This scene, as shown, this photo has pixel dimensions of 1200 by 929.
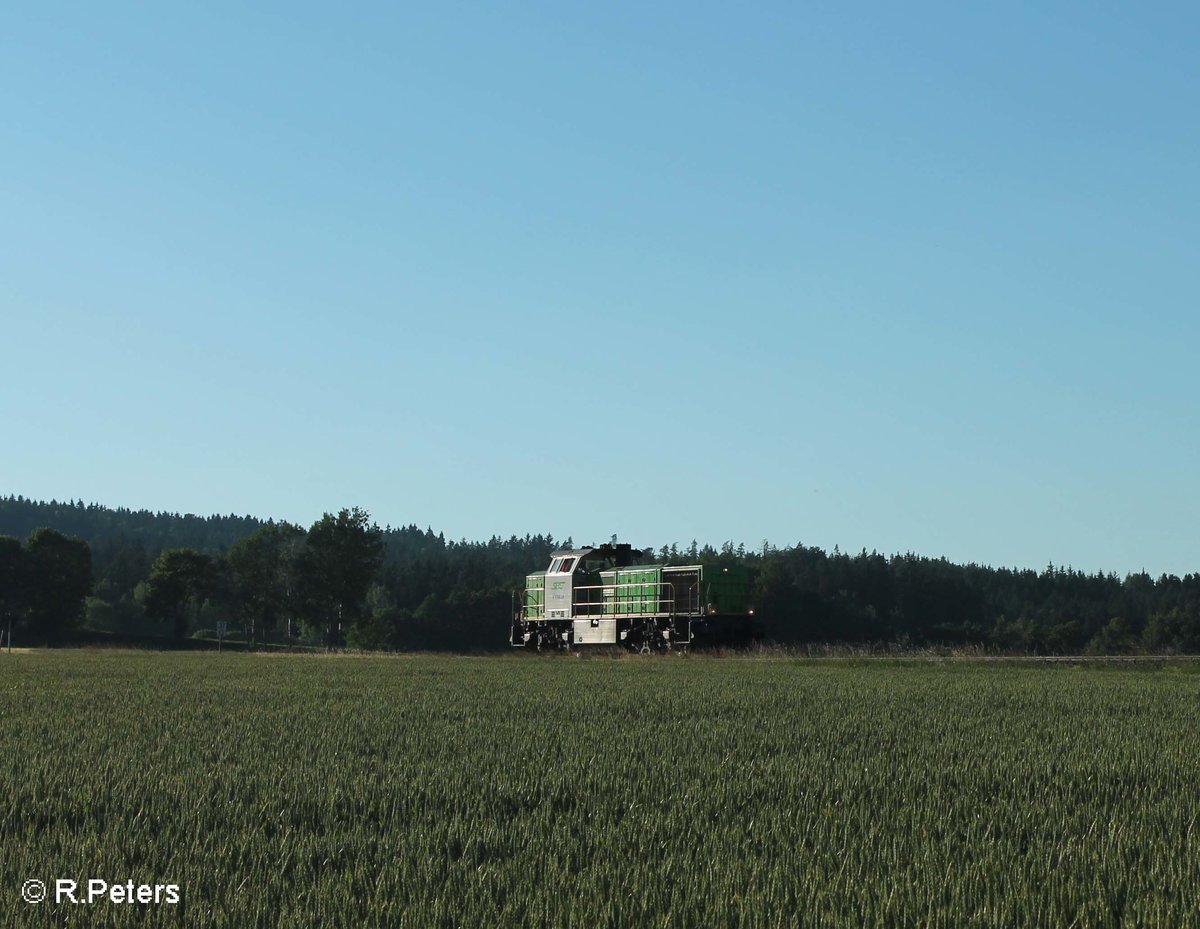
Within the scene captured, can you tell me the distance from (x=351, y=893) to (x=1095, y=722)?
15.0m

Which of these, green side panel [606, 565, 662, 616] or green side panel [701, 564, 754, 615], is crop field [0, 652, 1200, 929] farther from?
green side panel [606, 565, 662, 616]

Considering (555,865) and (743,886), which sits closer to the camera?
(743,886)

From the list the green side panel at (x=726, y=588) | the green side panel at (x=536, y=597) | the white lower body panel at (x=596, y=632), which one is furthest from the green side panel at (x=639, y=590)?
the green side panel at (x=536, y=597)

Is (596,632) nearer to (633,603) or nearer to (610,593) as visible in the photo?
(610,593)

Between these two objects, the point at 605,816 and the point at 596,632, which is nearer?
the point at 605,816

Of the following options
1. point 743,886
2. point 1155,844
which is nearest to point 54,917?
point 743,886

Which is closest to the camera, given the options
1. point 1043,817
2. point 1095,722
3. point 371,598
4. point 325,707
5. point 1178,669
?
point 1043,817

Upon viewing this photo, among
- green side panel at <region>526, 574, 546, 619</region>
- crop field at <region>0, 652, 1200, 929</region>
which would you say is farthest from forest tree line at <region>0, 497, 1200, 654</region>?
crop field at <region>0, 652, 1200, 929</region>

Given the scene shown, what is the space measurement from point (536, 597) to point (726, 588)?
11.4 m

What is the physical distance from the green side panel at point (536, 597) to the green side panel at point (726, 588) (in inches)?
404

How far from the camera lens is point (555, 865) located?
8281 millimetres

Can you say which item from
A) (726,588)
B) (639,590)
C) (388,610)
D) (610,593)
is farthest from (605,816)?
(388,610)

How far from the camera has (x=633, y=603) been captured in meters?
52.8

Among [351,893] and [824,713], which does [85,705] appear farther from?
[351,893]
